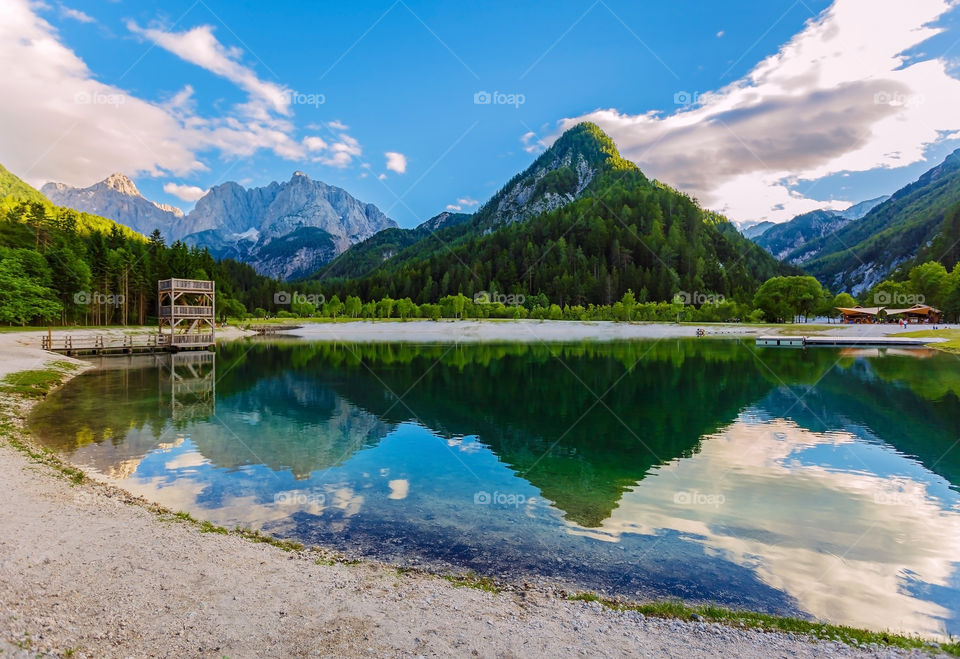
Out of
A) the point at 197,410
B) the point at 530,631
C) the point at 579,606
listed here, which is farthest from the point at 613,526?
the point at 197,410

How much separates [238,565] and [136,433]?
18.4 meters

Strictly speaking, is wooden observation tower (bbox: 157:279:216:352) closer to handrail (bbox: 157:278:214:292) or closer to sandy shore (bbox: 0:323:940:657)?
handrail (bbox: 157:278:214:292)

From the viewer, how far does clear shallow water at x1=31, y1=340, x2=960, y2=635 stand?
11.2 metres

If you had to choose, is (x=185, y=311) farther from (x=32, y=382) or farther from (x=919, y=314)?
(x=919, y=314)

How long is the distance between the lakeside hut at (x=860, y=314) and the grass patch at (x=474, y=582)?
6672 inches

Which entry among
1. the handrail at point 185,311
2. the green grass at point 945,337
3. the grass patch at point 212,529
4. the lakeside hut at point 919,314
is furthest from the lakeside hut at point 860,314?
the grass patch at point 212,529

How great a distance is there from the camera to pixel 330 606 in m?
8.54

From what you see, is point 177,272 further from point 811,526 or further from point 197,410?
point 811,526

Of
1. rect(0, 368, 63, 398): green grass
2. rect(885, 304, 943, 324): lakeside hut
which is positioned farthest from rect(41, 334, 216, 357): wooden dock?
rect(885, 304, 943, 324): lakeside hut

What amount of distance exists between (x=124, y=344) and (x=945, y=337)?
424 ft

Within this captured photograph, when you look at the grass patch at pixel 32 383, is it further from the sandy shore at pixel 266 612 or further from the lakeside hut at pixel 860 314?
the lakeside hut at pixel 860 314

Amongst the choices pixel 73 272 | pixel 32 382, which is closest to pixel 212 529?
pixel 32 382

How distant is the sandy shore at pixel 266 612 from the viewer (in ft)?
23.8

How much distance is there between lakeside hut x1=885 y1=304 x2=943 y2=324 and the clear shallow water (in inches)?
4531
